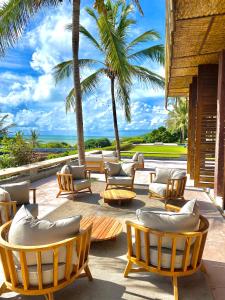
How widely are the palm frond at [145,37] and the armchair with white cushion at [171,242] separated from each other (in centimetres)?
1032

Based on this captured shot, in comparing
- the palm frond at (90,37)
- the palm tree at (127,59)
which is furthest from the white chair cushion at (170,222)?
the palm frond at (90,37)

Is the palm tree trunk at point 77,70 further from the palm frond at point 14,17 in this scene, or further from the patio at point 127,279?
the patio at point 127,279

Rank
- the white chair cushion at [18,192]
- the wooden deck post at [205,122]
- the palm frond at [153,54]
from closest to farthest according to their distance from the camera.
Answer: the white chair cushion at [18,192]
the wooden deck post at [205,122]
the palm frond at [153,54]

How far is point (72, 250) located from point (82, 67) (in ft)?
32.0

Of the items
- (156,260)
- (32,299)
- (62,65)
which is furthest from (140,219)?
(62,65)

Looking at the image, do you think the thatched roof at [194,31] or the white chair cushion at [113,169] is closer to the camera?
the thatched roof at [194,31]

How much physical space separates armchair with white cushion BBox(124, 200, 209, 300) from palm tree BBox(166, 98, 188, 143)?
28.2 metres

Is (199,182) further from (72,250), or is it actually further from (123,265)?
(72,250)

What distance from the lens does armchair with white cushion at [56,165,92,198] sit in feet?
21.0

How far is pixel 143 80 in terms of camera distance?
38.8 ft

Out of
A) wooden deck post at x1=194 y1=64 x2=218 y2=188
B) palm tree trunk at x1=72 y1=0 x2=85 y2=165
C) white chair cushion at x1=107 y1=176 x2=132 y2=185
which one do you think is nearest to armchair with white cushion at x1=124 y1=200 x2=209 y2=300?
white chair cushion at x1=107 y1=176 x2=132 y2=185

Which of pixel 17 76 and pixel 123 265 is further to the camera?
pixel 17 76

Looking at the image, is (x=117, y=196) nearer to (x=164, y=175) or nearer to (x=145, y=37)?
(x=164, y=175)

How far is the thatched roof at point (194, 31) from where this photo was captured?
11.0ft
